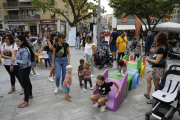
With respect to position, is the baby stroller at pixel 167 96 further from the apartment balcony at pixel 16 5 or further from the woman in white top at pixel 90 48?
the apartment balcony at pixel 16 5

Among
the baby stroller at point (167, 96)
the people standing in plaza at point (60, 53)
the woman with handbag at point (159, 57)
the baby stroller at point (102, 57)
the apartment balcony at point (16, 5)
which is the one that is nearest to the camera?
the baby stroller at point (167, 96)

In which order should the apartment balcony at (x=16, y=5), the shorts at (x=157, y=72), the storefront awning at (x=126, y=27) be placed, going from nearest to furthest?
the shorts at (x=157, y=72)
the storefront awning at (x=126, y=27)
the apartment balcony at (x=16, y=5)

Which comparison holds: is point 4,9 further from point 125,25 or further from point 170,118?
point 170,118

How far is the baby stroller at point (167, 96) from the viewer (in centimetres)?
294

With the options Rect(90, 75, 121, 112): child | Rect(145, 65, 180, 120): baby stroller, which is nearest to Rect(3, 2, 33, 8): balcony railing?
Rect(90, 75, 121, 112): child

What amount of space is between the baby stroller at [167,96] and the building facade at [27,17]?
1282 inches

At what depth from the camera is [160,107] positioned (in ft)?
10.6

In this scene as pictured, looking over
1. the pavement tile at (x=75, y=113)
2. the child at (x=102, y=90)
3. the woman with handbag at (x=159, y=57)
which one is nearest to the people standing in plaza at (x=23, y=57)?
the pavement tile at (x=75, y=113)

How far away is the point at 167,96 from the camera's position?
10.1 feet

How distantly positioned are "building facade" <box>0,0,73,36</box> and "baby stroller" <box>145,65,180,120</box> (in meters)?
32.6

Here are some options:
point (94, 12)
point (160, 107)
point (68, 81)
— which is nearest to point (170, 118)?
point (160, 107)

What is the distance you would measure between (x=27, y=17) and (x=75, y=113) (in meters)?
35.8

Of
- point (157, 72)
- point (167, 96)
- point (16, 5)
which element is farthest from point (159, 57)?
point (16, 5)

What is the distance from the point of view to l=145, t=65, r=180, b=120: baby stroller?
116 inches
